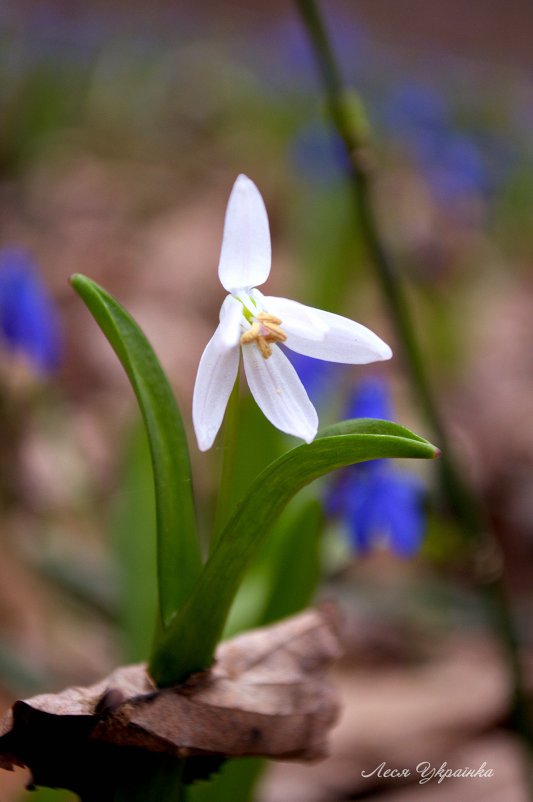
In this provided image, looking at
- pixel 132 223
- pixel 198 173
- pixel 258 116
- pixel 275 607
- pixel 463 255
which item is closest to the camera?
pixel 275 607

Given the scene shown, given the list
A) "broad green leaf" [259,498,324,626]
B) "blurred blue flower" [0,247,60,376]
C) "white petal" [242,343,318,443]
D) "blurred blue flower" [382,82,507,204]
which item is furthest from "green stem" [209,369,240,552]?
"blurred blue flower" [382,82,507,204]

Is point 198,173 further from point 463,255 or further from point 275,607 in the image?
point 275,607

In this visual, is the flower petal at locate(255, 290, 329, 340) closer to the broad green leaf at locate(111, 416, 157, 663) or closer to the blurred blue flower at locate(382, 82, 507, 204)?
the broad green leaf at locate(111, 416, 157, 663)

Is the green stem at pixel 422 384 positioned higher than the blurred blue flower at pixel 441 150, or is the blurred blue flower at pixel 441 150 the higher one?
the blurred blue flower at pixel 441 150

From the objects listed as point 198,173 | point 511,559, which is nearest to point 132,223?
point 198,173

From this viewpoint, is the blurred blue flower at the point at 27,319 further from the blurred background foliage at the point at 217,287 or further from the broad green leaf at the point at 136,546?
the broad green leaf at the point at 136,546

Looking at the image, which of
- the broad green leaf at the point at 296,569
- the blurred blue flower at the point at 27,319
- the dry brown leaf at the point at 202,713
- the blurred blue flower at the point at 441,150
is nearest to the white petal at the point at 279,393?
the dry brown leaf at the point at 202,713

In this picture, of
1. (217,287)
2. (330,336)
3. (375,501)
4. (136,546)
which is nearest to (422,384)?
(375,501)
